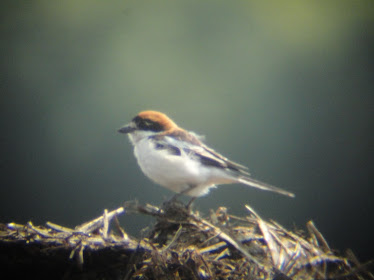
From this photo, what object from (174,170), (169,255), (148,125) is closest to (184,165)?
(174,170)

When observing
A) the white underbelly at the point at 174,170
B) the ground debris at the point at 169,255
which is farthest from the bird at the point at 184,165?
the ground debris at the point at 169,255

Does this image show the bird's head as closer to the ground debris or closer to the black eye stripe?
the black eye stripe

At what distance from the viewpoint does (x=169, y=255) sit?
2.40m

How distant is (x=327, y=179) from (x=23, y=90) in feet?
28.5

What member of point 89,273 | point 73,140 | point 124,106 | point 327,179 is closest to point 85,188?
point 73,140

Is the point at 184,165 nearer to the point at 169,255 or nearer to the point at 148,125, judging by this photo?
the point at 148,125

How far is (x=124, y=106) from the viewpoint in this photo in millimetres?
11461

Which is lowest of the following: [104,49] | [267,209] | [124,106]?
[267,209]

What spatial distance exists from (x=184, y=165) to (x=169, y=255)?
1987 millimetres

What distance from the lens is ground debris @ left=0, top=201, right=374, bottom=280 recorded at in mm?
2312

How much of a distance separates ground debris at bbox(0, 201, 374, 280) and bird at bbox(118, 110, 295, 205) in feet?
4.70

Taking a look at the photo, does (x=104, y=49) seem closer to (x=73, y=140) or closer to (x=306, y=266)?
(x=73, y=140)

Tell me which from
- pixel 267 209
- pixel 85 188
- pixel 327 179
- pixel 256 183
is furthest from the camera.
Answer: pixel 85 188

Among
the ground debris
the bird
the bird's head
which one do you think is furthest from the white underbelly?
the ground debris
